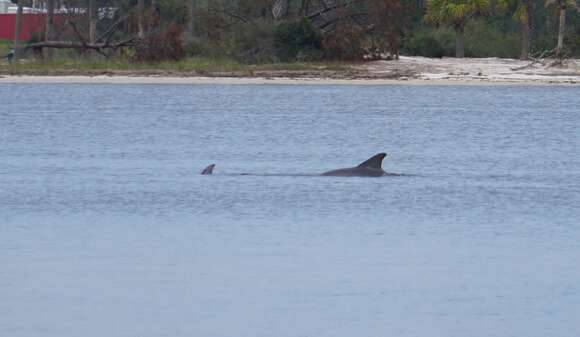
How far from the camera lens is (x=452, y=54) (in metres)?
54.1

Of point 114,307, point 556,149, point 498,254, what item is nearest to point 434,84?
point 556,149

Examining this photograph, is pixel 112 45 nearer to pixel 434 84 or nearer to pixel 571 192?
pixel 434 84

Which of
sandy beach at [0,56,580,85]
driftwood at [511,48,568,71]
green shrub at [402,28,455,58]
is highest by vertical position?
green shrub at [402,28,455,58]

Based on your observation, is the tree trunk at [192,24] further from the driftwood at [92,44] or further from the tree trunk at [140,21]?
the driftwood at [92,44]

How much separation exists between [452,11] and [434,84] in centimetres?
372

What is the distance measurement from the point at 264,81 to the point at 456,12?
7016mm

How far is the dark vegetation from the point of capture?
5109 centimetres

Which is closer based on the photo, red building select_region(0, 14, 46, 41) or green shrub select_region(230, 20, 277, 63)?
green shrub select_region(230, 20, 277, 63)

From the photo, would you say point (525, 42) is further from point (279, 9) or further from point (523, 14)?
point (279, 9)

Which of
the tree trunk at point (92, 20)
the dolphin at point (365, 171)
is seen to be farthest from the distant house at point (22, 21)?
the dolphin at point (365, 171)

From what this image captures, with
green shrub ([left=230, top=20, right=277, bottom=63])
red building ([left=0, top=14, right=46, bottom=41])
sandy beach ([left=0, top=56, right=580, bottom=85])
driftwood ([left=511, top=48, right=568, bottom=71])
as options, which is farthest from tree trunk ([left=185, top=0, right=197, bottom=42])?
driftwood ([left=511, top=48, right=568, bottom=71])

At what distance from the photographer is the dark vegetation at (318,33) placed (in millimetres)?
51094

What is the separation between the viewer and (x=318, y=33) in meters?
51.0

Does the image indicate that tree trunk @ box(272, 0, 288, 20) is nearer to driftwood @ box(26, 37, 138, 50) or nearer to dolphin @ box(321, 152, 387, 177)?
driftwood @ box(26, 37, 138, 50)
